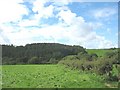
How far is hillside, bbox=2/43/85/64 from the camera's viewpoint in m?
82.2

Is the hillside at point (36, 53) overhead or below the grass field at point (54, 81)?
overhead

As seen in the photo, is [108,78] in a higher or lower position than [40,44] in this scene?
lower

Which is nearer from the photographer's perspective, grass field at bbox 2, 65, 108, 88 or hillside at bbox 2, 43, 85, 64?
grass field at bbox 2, 65, 108, 88

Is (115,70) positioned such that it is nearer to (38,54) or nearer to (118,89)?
(118,89)

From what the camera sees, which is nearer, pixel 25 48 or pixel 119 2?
pixel 119 2

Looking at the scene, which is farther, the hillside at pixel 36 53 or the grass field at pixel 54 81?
the hillside at pixel 36 53

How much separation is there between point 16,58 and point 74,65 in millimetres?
46882

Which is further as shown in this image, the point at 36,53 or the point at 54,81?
the point at 36,53

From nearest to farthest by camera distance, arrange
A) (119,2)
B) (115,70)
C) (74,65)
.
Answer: (119,2), (115,70), (74,65)

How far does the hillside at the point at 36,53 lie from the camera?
3238 inches

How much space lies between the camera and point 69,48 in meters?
82.1

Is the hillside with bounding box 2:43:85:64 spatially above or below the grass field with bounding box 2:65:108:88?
A: above

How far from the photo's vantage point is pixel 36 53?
87812 millimetres

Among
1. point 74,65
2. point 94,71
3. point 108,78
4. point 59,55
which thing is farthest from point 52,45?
point 108,78
